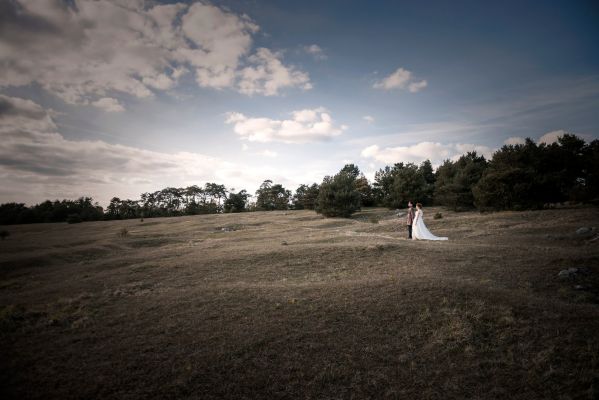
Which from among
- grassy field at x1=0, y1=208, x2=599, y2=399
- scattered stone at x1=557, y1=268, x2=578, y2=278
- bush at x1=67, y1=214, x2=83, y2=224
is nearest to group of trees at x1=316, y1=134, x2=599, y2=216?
grassy field at x1=0, y1=208, x2=599, y2=399

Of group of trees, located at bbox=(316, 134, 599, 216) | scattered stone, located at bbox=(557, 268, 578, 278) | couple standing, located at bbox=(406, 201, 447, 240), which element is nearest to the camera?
scattered stone, located at bbox=(557, 268, 578, 278)

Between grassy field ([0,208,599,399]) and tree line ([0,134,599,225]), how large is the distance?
18644 mm

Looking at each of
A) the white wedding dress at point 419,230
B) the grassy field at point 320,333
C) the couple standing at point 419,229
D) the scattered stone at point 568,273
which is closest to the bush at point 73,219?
the grassy field at point 320,333

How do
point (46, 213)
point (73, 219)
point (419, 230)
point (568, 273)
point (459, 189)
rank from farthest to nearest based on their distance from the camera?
point (46, 213) < point (73, 219) < point (459, 189) < point (419, 230) < point (568, 273)

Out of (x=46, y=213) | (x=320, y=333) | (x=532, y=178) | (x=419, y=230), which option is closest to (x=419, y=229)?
(x=419, y=230)

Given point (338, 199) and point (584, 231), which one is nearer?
point (584, 231)

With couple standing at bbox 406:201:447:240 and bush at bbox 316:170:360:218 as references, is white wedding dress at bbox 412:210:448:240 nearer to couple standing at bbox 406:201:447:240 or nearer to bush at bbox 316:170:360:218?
couple standing at bbox 406:201:447:240

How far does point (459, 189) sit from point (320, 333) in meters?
41.4

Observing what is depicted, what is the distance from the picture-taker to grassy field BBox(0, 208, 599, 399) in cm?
551

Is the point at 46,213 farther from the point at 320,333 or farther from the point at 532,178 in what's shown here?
the point at 532,178

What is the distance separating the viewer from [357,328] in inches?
295

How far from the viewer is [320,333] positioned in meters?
7.29

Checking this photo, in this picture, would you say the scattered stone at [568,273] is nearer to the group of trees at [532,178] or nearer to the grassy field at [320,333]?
the grassy field at [320,333]

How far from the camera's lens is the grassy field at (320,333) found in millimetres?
5508
